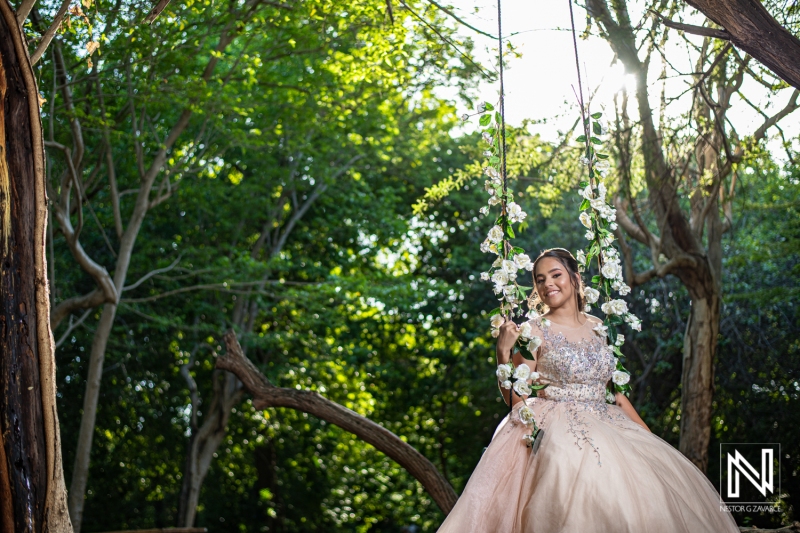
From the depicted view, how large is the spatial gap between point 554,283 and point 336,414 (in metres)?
2.10

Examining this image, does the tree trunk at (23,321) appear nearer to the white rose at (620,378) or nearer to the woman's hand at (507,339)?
the woman's hand at (507,339)

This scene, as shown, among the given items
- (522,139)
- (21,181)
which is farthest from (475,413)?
(21,181)

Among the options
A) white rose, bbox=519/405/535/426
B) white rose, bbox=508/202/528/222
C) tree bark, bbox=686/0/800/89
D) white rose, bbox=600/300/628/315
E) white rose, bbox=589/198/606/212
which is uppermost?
tree bark, bbox=686/0/800/89

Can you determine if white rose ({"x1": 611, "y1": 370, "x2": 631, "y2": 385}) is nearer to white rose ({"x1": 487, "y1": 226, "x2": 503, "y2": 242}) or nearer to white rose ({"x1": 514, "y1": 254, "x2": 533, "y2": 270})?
white rose ({"x1": 514, "y1": 254, "x2": 533, "y2": 270})

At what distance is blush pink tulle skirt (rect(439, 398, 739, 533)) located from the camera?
9.06ft

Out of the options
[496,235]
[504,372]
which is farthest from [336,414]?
[496,235]

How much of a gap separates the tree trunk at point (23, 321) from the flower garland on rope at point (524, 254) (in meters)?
1.49

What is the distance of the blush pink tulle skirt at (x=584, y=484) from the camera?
2.76 m

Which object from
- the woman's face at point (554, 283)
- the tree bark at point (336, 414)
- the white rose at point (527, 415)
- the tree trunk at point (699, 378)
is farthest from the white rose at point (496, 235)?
the tree trunk at point (699, 378)

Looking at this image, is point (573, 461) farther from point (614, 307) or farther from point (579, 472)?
point (614, 307)

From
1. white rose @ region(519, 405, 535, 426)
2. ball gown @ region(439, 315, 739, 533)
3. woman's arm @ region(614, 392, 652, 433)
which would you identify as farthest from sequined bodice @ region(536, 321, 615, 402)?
white rose @ region(519, 405, 535, 426)

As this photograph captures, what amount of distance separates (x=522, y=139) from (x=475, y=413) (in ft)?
16.5

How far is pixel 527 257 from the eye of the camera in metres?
3.01

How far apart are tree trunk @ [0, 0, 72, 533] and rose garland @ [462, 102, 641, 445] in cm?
148
